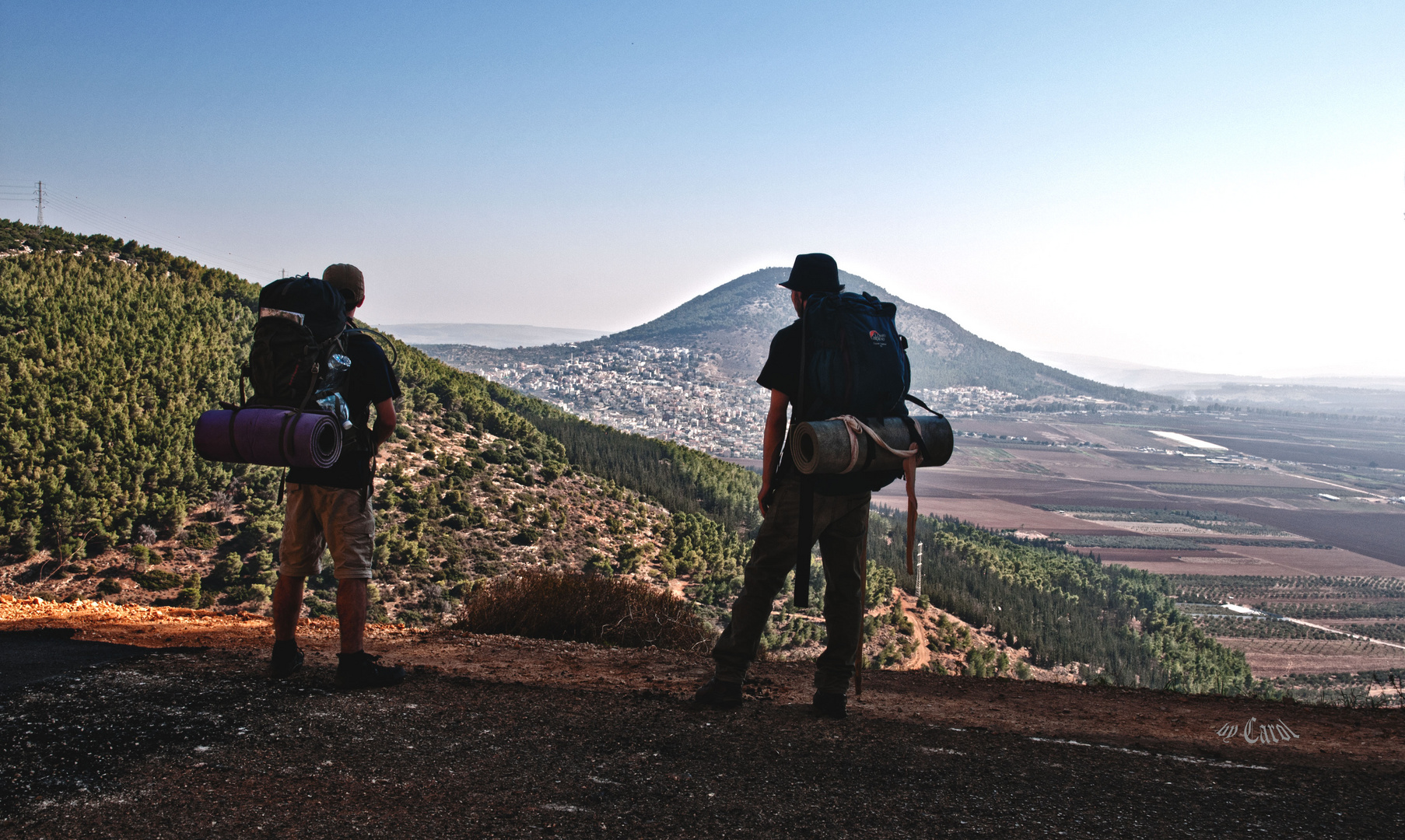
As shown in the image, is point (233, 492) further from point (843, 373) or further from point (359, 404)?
point (843, 373)

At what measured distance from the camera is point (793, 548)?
3855mm

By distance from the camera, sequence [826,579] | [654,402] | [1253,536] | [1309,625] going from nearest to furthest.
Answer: [826,579]
[1309,625]
[1253,536]
[654,402]

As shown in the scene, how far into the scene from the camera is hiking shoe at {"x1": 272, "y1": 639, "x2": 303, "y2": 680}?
411 centimetres

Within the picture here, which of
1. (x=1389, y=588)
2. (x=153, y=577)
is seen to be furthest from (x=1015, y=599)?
(x=1389, y=588)

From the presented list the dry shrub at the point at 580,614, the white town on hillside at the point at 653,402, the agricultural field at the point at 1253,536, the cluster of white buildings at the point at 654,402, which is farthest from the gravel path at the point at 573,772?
the cluster of white buildings at the point at 654,402

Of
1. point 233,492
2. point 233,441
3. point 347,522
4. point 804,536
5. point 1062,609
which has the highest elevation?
point 233,441

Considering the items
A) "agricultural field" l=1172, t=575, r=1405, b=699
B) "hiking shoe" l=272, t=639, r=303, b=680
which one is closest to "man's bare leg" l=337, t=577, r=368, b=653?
"hiking shoe" l=272, t=639, r=303, b=680

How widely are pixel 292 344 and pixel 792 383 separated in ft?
8.18

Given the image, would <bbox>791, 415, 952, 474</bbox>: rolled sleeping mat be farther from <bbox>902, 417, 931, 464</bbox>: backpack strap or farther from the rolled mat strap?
the rolled mat strap

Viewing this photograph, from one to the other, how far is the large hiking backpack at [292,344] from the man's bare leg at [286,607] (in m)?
1.04

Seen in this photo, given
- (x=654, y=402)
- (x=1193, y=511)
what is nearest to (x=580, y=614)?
(x=1193, y=511)

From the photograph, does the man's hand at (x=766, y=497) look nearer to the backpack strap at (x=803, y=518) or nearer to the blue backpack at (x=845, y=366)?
the backpack strap at (x=803, y=518)

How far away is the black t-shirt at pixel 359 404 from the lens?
13.2ft

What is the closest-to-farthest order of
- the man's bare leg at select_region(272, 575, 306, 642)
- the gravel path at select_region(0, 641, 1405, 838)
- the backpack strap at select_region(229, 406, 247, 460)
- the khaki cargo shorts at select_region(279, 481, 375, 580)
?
the gravel path at select_region(0, 641, 1405, 838) < the backpack strap at select_region(229, 406, 247, 460) < the khaki cargo shorts at select_region(279, 481, 375, 580) < the man's bare leg at select_region(272, 575, 306, 642)
